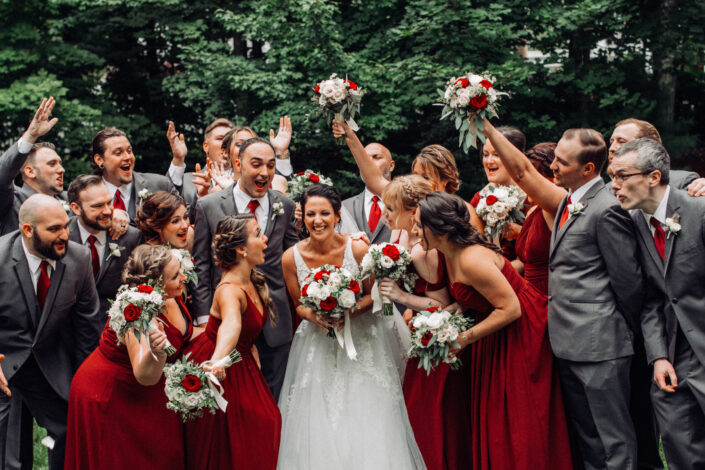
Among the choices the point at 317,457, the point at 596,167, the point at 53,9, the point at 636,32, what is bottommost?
the point at 317,457

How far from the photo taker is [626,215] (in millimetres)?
5035

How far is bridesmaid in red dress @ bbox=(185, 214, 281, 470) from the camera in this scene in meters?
5.16

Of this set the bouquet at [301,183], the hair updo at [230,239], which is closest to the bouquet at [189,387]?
the hair updo at [230,239]

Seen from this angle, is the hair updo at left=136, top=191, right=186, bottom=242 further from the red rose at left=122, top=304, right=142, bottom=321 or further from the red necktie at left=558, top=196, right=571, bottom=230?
Result: the red necktie at left=558, top=196, right=571, bottom=230

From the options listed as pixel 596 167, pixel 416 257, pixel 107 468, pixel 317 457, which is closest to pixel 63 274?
pixel 107 468

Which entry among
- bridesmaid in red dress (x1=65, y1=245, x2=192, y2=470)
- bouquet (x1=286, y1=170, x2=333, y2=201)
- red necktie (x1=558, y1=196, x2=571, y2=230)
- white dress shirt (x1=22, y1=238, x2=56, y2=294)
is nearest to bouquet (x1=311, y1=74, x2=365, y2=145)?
bouquet (x1=286, y1=170, x2=333, y2=201)

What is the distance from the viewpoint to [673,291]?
486 cm

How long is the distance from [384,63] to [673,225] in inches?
349

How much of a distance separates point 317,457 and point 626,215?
2.87 meters

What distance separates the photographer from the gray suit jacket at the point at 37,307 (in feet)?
A: 18.4

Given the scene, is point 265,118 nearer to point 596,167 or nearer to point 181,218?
point 181,218

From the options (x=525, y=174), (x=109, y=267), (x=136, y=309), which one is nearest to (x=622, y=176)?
(x=525, y=174)

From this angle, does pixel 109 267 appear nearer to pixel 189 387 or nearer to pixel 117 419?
pixel 117 419

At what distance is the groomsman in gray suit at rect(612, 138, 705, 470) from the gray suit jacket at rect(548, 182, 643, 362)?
0.52ft
